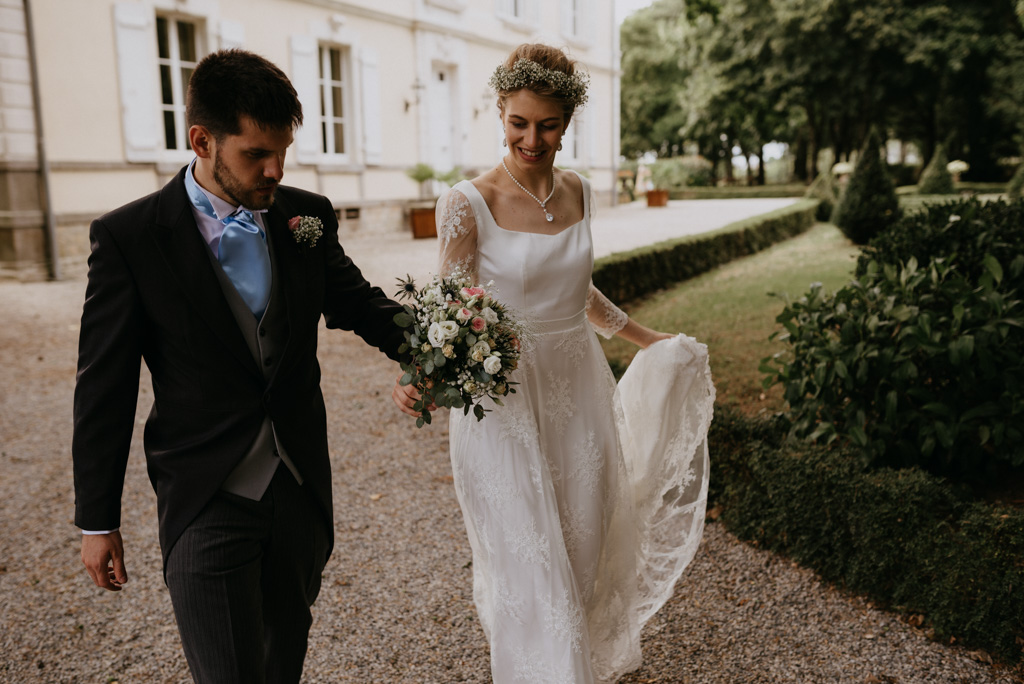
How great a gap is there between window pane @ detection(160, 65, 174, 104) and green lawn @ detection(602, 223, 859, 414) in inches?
341

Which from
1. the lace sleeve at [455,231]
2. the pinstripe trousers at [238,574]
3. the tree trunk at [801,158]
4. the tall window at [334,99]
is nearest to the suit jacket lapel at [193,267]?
the pinstripe trousers at [238,574]

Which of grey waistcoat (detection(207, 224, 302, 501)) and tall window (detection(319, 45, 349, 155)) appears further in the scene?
tall window (detection(319, 45, 349, 155))

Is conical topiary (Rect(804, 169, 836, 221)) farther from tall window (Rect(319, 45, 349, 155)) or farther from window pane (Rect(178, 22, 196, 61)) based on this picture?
window pane (Rect(178, 22, 196, 61))

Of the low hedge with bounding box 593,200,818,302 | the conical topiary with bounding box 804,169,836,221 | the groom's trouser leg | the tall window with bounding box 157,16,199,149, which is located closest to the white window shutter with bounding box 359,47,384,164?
the tall window with bounding box 157,16,199,149

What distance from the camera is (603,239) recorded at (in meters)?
15.9

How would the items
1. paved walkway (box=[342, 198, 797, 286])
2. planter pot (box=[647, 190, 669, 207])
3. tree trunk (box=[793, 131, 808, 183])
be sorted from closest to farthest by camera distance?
paved walkway (box=[342, 198, 797, 286]) < planter pot (box=[647, 190, 669, 207]) < tree trunk (box=[793, 131, 808, 183])

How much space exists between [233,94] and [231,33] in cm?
1339

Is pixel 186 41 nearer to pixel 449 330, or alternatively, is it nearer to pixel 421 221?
pixel 421 221

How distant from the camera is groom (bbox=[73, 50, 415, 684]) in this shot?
6.14 ft

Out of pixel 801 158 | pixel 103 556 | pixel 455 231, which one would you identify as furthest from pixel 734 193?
pixel 103 556

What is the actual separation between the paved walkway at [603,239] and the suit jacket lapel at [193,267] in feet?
21.1

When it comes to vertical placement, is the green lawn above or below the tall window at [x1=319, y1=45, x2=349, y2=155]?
below

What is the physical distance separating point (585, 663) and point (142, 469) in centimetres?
398

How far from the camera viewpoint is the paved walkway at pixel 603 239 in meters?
12.5
